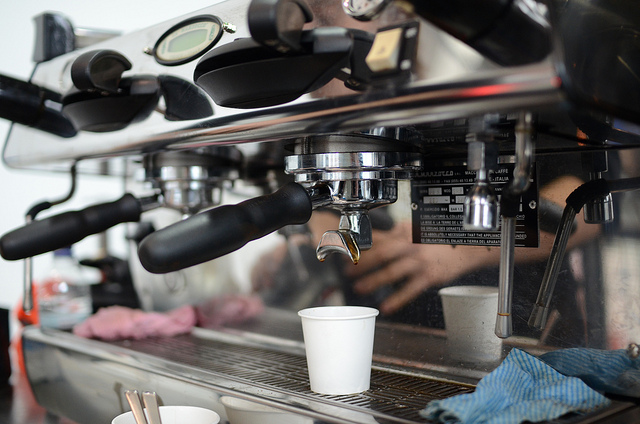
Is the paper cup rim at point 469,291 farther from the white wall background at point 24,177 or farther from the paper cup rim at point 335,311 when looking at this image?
the white wall background at point 24,177

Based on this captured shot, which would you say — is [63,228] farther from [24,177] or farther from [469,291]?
[24,177]

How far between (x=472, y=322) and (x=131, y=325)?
0.51 metres

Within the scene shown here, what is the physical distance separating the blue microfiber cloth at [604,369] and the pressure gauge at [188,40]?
0.45 meters

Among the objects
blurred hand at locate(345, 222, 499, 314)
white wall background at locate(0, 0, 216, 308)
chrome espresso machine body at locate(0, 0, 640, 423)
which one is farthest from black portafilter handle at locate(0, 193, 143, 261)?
white wall background at locate(0, 0, 216, 308)

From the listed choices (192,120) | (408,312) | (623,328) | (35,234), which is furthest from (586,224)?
(35,234)

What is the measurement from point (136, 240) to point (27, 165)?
0.82 feet

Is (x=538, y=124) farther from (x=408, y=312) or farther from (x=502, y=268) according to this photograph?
(x=408, y=312)

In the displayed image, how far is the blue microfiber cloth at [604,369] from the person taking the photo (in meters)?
0.53

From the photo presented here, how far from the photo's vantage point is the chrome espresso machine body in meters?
0.40

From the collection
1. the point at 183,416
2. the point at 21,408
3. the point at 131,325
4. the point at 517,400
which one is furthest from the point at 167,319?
the point at 517,400

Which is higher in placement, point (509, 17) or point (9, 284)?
point (509, 17)

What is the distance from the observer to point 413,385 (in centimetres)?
62

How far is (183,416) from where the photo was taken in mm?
564

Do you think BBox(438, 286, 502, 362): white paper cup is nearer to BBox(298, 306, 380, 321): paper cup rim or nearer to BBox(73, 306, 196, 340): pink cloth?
BBox(298, 306, 380, 321): paper cup rim
